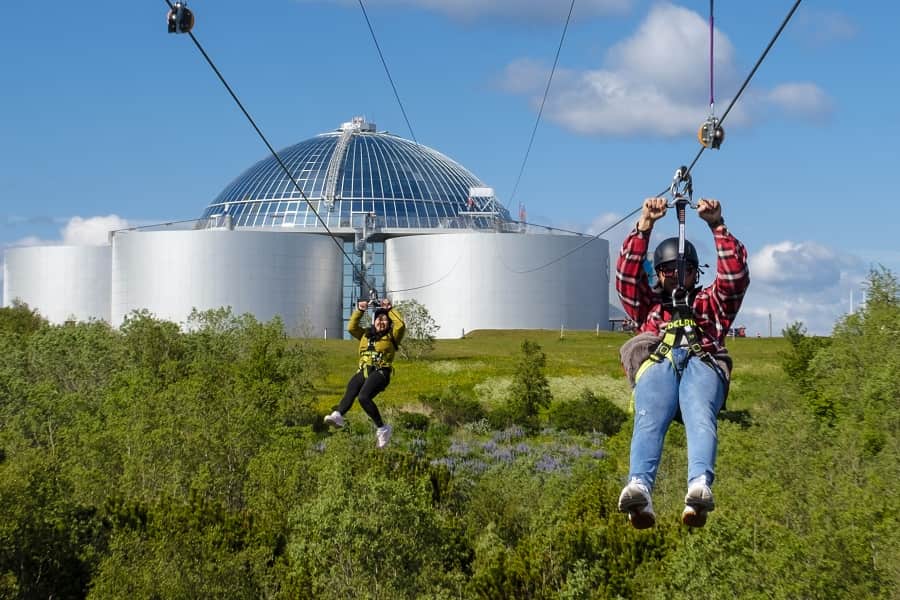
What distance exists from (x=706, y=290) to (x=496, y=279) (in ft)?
323

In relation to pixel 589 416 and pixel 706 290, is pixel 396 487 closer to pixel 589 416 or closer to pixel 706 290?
pixel 589 416

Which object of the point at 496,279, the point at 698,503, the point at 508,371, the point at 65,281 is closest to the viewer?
the point at 698,503

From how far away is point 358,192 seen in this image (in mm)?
117688

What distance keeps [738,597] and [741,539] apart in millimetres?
1424

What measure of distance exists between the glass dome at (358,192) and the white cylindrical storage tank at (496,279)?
20.2 ft

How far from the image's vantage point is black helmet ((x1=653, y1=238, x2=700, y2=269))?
10.5m

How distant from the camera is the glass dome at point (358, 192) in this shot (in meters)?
117

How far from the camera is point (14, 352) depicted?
6612cm

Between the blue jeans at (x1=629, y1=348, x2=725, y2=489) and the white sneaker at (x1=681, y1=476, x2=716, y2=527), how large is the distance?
0.41ft

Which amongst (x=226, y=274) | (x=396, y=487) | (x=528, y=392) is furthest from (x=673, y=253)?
(x=226, y=274)

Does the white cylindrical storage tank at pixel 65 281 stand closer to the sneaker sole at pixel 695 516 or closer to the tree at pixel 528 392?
the tree at pixel 528 392

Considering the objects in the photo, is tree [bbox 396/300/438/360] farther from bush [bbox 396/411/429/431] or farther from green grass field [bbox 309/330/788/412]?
bush [bbox 396/411/429/431]

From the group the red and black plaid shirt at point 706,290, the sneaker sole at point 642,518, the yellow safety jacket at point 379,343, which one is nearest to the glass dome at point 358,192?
the yellow safety jacket at point 379,343

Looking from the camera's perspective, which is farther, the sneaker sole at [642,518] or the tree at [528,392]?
the tree at [528,392]
